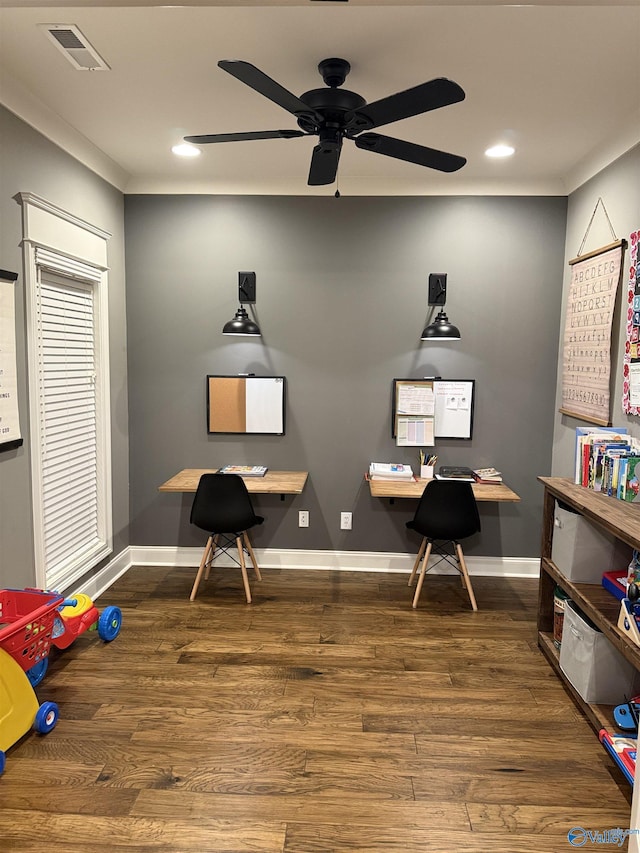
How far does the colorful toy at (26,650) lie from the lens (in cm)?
223

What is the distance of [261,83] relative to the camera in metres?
1.83

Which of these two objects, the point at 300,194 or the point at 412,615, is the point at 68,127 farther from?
the point at 412,615

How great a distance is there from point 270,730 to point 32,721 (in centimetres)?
98

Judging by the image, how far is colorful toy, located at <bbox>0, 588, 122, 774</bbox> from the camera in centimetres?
223

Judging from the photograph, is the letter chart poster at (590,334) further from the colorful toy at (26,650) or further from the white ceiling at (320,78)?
the colorful toy at (26,650)

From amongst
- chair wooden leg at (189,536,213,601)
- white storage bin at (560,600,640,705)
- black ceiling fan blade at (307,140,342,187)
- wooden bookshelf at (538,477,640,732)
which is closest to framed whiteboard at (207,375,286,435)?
chair wooden leg at (189,536,213,601)

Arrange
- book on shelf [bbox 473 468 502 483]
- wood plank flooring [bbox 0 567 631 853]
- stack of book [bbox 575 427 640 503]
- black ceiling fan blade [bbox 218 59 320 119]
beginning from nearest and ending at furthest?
black ceiling fan blade [bbox 218 59 320 119], wood plank flooring [bbox 0 567 631 853], stack of book [bbox 575 427 640 503], book on shelf [bbox 473 468 502 483]

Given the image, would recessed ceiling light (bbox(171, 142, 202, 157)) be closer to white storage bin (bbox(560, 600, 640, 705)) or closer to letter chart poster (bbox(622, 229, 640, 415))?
letter chart poster (bbox(622, 229, 640, 415))

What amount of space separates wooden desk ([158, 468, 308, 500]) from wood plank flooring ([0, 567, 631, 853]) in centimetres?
75

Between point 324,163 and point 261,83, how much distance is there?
626 millimetres

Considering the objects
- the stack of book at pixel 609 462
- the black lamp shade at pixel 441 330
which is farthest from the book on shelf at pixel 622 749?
the black lamp shade at pixel 441 330

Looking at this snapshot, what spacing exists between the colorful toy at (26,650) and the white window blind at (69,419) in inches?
17.5

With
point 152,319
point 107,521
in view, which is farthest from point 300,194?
point 107,521

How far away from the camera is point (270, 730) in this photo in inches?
95.7
